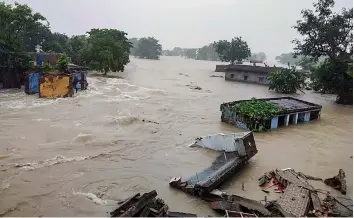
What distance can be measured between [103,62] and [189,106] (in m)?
17.8

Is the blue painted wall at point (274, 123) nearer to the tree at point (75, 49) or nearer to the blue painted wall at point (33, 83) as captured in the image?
the blue painted wall at point (33, 83)

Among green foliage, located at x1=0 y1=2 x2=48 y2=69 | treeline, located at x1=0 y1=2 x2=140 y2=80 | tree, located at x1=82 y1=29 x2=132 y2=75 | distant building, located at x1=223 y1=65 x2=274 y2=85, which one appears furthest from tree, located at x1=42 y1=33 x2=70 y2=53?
distant building, located at x1=223 y1=65 x2=274 y2=85

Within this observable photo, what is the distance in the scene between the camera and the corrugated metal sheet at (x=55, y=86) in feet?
74.7

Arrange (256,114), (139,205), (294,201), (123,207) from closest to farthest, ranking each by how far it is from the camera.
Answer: (139,205) → (123,207) → (294,201) → (256,114)

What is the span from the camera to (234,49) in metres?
60.4

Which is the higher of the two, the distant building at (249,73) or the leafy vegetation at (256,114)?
the distant building at (249,73)

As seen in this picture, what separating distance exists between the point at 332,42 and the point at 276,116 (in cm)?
1411

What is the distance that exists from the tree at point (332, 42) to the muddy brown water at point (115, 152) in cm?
542

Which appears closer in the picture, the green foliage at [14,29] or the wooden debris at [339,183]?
the wooden debris at [339,183]

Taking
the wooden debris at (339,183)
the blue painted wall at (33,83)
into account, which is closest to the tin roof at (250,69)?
the blue painted wall at (33,83)

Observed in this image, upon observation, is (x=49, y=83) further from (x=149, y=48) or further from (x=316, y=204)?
(x=149, y=48)

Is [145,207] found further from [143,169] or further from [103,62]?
[103,62]

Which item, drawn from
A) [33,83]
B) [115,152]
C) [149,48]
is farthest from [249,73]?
[149,48]

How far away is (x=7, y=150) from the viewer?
12031 mm
